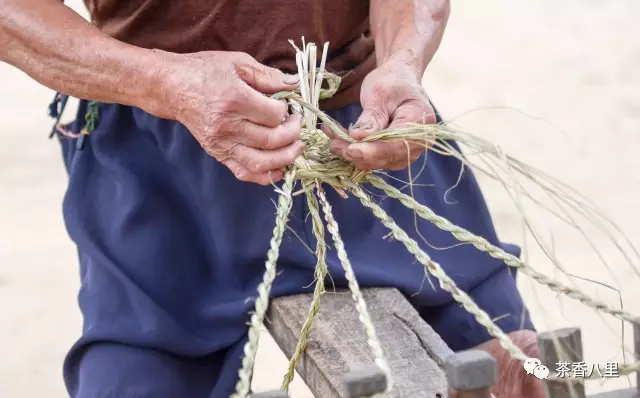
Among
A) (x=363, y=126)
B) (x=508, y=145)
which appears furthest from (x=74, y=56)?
(x=508, y=145)

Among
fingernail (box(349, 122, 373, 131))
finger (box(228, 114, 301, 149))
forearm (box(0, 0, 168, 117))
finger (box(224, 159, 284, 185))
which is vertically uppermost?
forearm (box(0, 0, 168, 117))

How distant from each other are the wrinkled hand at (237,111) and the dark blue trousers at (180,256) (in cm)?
27

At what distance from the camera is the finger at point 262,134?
49.7 inches

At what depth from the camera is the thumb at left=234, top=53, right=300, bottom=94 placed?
1.28 m

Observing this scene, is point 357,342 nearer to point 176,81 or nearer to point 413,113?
point 413,113

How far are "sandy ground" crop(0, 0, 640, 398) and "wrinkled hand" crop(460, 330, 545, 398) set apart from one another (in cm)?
64

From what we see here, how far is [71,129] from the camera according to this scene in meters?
1.71

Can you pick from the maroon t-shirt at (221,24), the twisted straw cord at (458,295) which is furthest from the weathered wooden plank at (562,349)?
the maroon t-shirt at (221,24)

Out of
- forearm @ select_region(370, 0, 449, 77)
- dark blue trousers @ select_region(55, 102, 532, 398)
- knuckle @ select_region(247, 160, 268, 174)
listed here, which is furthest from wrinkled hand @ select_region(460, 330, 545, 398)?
knuckle @ select_region(247, 160, 268, 174)

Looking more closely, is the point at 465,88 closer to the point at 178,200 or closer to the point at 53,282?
the point at 53,282

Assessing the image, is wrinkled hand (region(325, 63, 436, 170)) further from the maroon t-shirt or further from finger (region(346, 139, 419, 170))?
the maroon t-shirt

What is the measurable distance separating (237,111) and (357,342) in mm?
380

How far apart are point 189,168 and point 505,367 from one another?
60 centimetres

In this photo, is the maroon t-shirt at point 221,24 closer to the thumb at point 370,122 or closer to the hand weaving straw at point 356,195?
the hand weaving straw at point 356,195
